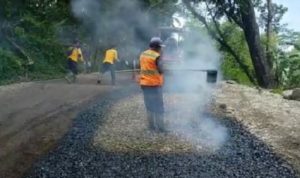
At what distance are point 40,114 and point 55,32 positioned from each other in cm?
1735

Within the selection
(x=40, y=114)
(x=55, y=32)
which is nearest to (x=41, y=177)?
(x=40, y=114)

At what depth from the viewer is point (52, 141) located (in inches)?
391

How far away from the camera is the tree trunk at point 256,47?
2252cm

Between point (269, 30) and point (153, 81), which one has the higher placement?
point (269, 30)

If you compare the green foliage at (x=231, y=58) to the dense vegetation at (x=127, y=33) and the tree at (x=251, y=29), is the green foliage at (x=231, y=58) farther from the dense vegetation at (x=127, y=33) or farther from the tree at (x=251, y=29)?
the tree at (x=251, y=29)

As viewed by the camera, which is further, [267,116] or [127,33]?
[127,33]

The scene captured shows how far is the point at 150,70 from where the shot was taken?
1059 cm

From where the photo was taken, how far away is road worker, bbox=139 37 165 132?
1052 cm

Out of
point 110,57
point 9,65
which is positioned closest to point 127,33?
point 9,65

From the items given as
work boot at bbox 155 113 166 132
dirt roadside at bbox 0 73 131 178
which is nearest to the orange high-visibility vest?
work boot at bbox 155 113 166 132

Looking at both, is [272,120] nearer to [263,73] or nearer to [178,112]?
[178,112]

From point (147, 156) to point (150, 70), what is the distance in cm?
233

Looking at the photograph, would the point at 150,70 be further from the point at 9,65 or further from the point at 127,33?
the point at 127,33

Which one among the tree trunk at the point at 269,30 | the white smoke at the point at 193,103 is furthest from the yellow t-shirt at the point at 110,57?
the tree trunk at the point at 269,30
